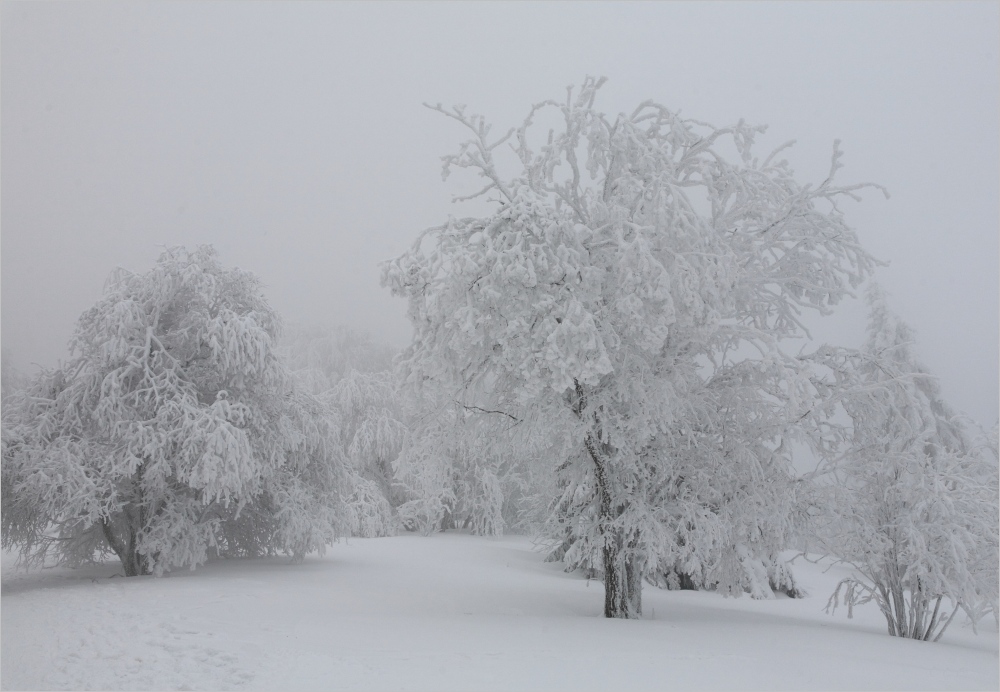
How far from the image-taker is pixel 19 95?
4631 centimetres

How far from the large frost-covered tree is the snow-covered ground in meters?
1.38

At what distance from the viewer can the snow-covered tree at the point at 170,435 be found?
10039mm

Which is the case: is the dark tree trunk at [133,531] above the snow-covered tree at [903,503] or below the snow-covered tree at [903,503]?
below

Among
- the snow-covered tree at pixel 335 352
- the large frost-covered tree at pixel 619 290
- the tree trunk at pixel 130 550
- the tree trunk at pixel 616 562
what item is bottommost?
the tree trunk at pixel 130 550

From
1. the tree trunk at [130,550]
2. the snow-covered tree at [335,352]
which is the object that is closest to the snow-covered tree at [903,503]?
the tree trunk at [130,550]

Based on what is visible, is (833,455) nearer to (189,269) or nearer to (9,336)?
(189,269)

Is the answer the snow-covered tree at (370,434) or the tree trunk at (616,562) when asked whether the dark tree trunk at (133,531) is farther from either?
the snow-covered tree at (370,434)

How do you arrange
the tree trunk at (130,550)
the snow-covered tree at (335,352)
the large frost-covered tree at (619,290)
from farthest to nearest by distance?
the snow-covered tree at (335,352) → the tree trunk at (130,550) → the large frost-covered tree at (619,290)

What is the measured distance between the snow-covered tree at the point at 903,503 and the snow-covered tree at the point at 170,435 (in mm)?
8054

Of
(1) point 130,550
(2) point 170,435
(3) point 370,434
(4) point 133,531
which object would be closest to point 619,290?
(2) point 170,435

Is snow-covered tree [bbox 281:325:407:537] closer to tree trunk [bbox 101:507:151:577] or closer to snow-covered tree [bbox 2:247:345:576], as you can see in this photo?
snow-covered tree [bbox 2:247:345:576]

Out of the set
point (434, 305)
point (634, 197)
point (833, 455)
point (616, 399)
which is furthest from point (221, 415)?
point (833, 455)

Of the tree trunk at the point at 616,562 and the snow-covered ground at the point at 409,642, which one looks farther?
the tree trunk at the point at 616,562

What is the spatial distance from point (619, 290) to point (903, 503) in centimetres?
465
